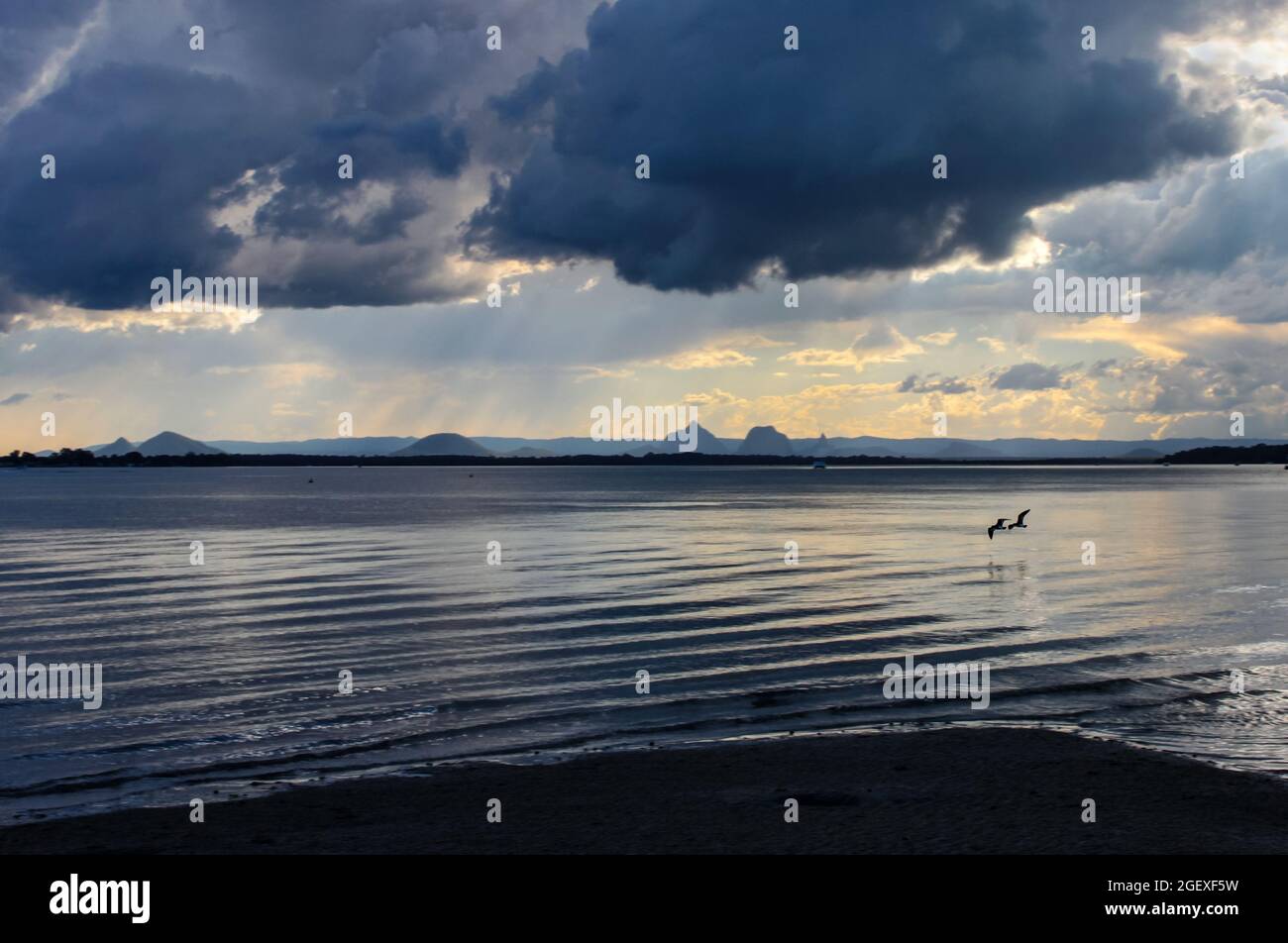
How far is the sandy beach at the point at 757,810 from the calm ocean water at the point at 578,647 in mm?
1536

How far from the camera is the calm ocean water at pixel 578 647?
1800cm

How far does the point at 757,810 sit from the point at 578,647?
569 inches

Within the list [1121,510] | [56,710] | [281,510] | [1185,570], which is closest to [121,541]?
[281,510]

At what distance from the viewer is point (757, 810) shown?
44.7 feet

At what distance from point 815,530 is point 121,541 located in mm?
47218

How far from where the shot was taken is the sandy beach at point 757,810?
1232 cm

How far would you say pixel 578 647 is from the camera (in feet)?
90.9

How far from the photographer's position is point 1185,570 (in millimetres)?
46719

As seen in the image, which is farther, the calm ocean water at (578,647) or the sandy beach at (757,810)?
the calm ocean water at (578,647)

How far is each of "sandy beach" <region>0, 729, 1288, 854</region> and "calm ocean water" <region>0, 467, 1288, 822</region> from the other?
1.54 meters

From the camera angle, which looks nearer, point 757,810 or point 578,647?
point 757,810

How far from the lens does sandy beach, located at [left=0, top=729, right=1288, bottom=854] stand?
12.3m
